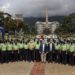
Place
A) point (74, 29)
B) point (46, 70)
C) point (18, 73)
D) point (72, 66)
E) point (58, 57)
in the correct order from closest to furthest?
point (18, 73) → point (46, 70) → point (72, 66) → point (58, 57) → point (74, 29)

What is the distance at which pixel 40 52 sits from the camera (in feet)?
74.3

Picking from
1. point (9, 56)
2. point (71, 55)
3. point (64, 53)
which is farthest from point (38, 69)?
point (9, 56)

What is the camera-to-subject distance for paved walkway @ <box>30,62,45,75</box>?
57.8 ft

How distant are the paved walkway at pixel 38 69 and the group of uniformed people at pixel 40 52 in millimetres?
1036

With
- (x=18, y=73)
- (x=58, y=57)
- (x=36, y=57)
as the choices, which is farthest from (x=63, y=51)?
(x=18, y=73)

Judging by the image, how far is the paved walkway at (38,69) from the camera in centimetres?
1762

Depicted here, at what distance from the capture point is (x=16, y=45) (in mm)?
23516

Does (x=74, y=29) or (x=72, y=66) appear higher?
(x=72, y=66)

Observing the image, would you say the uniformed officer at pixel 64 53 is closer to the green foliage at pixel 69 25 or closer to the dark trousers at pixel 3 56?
the dark trousers at pixel 3 56

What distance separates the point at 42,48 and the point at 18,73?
522 centimetres

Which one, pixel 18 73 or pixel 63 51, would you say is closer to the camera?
pixel 18 73

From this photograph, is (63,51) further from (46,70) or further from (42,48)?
(46,70)

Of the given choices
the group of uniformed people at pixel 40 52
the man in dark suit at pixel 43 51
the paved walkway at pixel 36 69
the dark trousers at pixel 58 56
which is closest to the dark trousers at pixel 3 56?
the group of uniformed people at pixel 40 52

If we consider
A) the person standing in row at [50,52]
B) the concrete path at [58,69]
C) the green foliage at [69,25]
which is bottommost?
the green foliage at [69,25]
